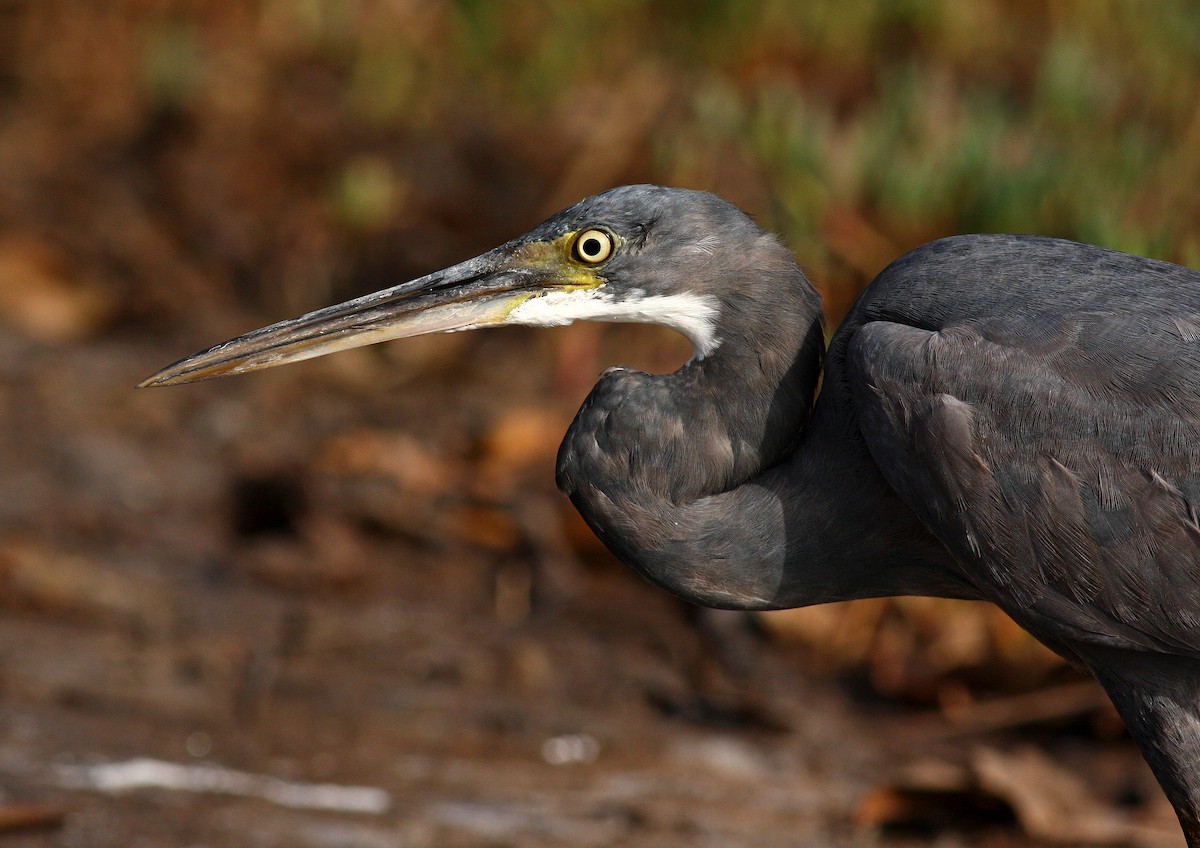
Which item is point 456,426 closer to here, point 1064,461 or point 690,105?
point 690,105

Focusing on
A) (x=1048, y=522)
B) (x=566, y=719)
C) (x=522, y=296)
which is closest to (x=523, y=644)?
(x=566, y=719)

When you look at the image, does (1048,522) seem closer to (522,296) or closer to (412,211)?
(522,296)

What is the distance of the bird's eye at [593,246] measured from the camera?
3131 millimetres

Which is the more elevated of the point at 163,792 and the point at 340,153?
the point at 340,153

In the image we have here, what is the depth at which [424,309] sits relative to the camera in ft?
10.5

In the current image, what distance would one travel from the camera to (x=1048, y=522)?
9.49 feet

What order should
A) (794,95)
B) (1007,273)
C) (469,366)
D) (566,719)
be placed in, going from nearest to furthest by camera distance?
(1007,273), (566,719), (469,366), (794,95)

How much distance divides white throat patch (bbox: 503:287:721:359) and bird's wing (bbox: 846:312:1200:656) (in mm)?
404

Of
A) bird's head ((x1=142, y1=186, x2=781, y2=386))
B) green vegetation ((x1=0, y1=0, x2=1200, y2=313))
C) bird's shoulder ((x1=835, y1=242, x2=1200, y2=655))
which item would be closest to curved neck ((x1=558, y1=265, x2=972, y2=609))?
bird's head ((x1=142, y1=186, x2=781, y2=386))

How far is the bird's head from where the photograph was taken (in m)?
3.12

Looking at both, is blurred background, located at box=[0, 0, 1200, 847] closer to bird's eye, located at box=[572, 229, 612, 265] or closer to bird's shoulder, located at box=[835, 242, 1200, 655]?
bird's eye, located at box=[572, 229, 612, 265]

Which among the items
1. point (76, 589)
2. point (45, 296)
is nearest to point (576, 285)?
point (76, 589)

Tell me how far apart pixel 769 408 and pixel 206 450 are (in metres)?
3.11

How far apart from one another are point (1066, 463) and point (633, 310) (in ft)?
3.03
